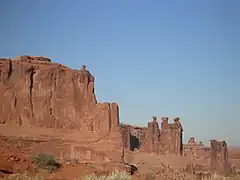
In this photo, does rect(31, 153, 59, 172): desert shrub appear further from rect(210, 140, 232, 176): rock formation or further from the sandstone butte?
rect(210, 140, 232, 176): rock formation

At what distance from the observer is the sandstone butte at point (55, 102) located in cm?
5666

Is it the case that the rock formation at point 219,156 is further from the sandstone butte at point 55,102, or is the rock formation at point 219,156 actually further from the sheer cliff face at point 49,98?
the sheer cliff face at point 49,98

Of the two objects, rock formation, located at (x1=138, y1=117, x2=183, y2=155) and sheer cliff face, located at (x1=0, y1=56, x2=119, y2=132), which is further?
rock formation, located at (x1=138, y1=117, x2=183, y2=155)

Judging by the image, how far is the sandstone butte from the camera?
186 ft

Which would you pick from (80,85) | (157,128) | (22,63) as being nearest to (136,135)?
(157,128)

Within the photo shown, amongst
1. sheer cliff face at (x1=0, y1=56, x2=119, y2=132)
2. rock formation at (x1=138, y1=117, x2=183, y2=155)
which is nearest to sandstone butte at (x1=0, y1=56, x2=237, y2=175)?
sheer cliff face at (x1=0, y1=56, x2=119, y2=132)

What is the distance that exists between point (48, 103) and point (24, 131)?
6.59 meters

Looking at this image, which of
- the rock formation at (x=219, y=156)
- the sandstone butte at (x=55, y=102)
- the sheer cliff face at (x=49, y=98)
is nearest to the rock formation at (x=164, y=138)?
the sandstone butte at (x=55, y=102)

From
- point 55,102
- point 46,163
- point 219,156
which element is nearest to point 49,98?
point 55,102

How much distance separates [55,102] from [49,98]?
3.04ft

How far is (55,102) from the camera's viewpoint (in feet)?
199

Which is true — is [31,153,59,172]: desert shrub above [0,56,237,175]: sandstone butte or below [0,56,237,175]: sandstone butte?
below

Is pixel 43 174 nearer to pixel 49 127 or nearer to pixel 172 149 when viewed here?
pixel 49 127

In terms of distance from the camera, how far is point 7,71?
58.3 meters
